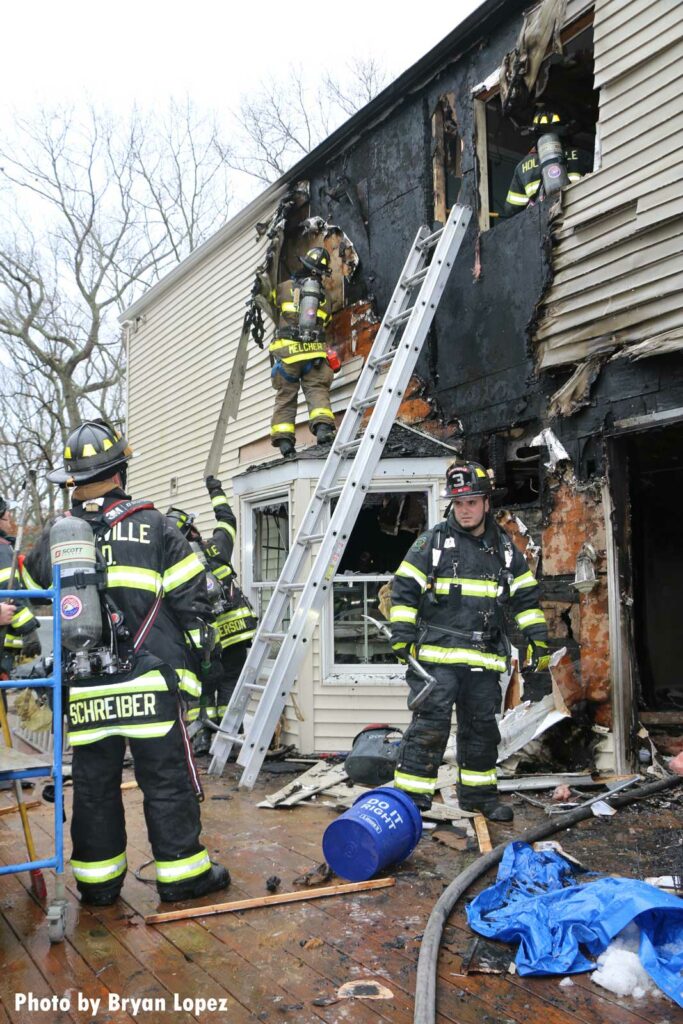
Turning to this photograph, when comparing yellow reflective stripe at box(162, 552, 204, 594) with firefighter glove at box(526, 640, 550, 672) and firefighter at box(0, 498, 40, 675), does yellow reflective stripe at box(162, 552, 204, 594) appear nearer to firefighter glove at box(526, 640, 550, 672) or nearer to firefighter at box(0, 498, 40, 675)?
firefighter at box(0, 498, 40, 675)

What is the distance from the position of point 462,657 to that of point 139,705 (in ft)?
6.65

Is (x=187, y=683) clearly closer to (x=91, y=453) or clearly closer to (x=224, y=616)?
(x=91, y=453)

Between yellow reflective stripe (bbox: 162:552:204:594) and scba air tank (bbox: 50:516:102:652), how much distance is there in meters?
0.35

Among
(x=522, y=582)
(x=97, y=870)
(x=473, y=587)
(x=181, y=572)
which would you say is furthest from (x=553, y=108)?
(x=97, y=870)

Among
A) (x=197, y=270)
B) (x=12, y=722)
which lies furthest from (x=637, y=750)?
(x=197, y=270)

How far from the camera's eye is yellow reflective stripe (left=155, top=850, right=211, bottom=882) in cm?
363

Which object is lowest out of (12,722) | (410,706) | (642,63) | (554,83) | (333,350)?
(12,722)

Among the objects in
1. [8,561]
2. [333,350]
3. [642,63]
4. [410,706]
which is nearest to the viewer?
[8,561]

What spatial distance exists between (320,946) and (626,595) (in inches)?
135

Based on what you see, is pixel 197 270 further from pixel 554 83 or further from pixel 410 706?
pixel 410 706

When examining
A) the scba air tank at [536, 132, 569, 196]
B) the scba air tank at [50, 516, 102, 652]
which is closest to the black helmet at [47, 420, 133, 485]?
the scba air tank at [50, 516, 102, 652]

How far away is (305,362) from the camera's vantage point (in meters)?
7.61

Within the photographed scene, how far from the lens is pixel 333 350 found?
822cm

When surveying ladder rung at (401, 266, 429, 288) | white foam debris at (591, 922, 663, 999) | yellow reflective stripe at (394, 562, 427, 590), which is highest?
ladder rung at (401, 266, 429, 288)
